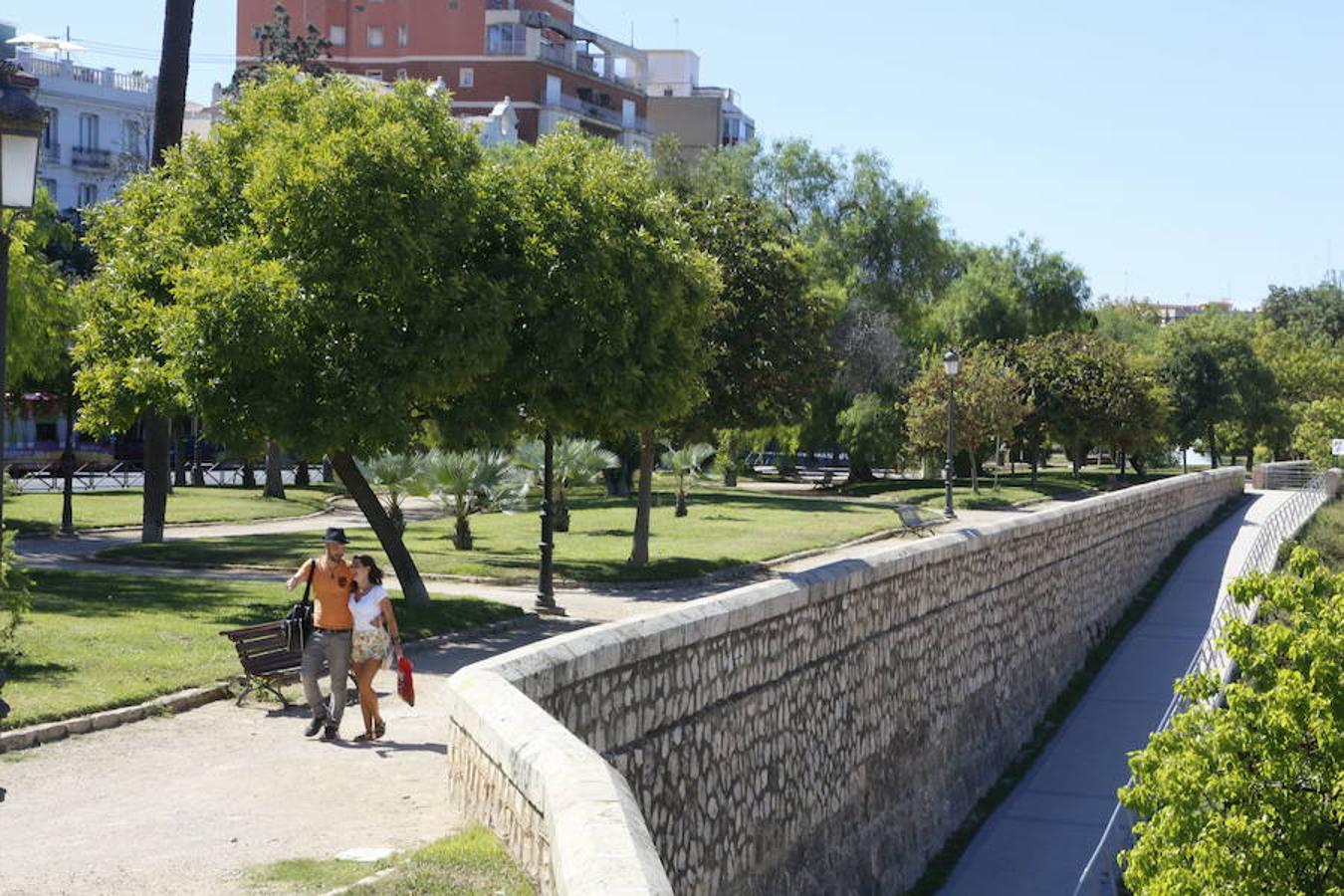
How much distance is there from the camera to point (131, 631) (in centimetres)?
1825

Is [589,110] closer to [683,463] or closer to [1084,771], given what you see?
[683,463]

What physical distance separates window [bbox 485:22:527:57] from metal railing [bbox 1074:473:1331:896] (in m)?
43.0

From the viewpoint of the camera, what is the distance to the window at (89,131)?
6888 cm

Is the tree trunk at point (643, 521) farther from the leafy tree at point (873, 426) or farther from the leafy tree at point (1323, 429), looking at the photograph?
the leafy tree at point (1323, 429)

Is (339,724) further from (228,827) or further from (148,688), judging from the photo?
(228,827)

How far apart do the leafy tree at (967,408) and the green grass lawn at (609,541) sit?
187 inches

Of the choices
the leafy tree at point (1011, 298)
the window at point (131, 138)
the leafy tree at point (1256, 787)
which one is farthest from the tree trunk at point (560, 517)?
the window at point (131, 138)

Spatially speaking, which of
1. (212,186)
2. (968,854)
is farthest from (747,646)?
(212,186)

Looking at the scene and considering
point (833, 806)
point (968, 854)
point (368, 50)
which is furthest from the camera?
point (368, 50)

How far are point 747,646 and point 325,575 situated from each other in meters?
3.46

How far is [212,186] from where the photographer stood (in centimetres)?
2119

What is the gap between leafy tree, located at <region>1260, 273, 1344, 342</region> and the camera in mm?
122188

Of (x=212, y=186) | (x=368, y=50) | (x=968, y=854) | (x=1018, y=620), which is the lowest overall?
(x=968, y=854)

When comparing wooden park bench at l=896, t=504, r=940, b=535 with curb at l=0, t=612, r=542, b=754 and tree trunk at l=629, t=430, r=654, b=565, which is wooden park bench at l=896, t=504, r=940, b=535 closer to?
tree trunk at l=629, t=430, r=654, b=565
